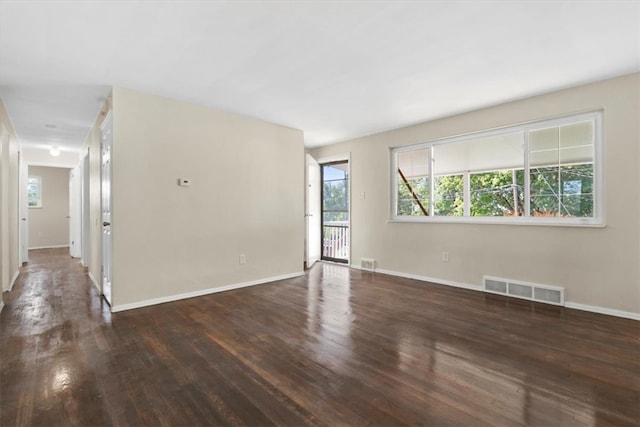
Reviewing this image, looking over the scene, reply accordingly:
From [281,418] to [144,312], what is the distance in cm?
231

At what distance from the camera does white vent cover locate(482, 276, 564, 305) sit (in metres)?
3.40

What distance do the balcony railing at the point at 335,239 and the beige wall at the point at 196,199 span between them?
153 centimetres

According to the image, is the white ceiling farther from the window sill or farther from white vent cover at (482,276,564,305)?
white vent cover at (482,276,564,305)

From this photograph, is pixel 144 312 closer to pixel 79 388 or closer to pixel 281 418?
pixel 79 388

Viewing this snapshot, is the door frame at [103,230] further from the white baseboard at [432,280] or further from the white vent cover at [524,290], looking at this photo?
the white vent cover at [524,290]

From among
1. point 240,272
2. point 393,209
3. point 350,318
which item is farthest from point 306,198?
point 350,318

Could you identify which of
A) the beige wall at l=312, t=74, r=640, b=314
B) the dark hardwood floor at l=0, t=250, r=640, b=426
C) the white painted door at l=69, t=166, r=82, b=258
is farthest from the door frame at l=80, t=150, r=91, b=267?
the beige wall at l=312, t=74, r=640, b=314

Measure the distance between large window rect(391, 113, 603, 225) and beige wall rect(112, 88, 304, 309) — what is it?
2.00m

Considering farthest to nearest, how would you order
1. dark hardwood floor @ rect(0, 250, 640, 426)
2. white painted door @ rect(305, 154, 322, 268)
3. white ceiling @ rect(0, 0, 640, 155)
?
1. white painted door @ rect(305, 154, 322, 268)
2. white ceiling @ rect(0, 0, 640, 155)
3. dark hardwood floor @ rect(0, 250, 640, 426)

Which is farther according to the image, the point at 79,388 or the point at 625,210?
the point at 625,210

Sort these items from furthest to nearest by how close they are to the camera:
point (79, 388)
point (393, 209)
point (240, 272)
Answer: point (393, 209) → point (240, 272) → point (79, 388)

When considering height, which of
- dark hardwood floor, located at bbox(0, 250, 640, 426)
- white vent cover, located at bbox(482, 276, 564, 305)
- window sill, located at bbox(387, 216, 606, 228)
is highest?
window sill, located at bbox(387, 216, 606, 228)

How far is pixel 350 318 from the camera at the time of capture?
2986 millimetres

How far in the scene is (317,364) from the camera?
6.89 ft
